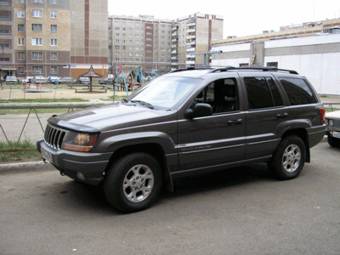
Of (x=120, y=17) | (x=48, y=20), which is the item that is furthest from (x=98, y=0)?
(x=120, y=17)

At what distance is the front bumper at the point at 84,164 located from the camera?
5.05 metres

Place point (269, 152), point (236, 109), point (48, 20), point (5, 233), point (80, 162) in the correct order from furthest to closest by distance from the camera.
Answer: point (48, 20) < point (269, 152) < point (236, 109) < point (80, 162) < point (5, 233)

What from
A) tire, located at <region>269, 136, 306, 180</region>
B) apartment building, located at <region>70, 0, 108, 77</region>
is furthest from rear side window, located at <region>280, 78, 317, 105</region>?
apartment building, located at <region>70, 0, 108, 77</region>

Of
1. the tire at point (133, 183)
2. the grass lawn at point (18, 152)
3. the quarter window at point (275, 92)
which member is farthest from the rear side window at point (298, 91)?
the grass lawn at point (18, 152)

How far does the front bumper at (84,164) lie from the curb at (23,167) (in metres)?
2.41

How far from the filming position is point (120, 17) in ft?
439

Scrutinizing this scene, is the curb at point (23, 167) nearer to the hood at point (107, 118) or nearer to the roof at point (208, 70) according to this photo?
the hood at point (107, 118)

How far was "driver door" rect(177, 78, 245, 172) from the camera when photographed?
19.0 feet

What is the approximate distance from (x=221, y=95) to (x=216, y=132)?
23.9 inches

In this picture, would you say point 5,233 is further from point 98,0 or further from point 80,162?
point 98,0

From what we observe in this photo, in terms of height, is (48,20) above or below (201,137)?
above

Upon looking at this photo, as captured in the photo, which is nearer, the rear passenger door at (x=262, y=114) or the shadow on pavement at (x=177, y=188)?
the shadow on pavement at (x=177, y=188)

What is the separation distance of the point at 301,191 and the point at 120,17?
438ft

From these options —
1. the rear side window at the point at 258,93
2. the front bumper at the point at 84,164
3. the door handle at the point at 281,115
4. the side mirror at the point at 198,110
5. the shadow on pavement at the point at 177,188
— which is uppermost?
the rear side window at the point at 258,93
